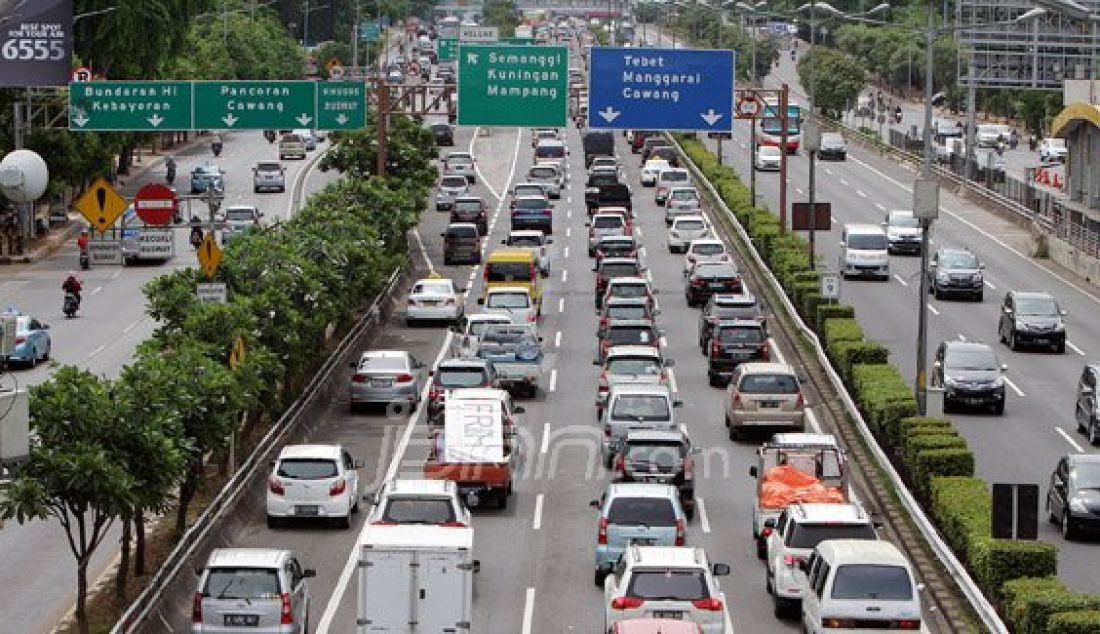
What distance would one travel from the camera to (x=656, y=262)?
265ft

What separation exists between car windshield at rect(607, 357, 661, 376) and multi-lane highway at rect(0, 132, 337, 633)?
489 inches

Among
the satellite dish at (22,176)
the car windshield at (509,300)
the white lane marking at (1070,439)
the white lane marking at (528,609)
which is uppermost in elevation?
the satellite dish at (22,176)

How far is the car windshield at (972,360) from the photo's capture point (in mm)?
52969

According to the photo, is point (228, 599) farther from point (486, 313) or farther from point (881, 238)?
point (881, 238)

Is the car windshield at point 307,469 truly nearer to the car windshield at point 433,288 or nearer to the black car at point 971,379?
the black car at point 971,379

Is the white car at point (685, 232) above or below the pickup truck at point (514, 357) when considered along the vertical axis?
above

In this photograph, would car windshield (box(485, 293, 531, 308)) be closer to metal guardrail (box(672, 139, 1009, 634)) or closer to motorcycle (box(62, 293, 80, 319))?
metal guardrail (box(672, 139, 1009, 634))

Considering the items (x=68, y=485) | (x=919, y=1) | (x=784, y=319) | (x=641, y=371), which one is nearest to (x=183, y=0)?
(x=784, y=319)

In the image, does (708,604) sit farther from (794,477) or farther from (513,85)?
(513,85)

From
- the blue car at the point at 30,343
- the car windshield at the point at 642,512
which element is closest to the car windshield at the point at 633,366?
the blue car at the point at 30,343

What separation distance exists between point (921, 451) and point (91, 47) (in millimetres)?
66397

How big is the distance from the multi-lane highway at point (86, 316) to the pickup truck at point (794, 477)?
10.5 metres

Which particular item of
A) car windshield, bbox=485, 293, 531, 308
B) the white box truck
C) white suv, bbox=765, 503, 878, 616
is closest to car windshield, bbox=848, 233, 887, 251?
car windshield, bbox=485, 293, 531, 308

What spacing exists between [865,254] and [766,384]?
1065 inches
